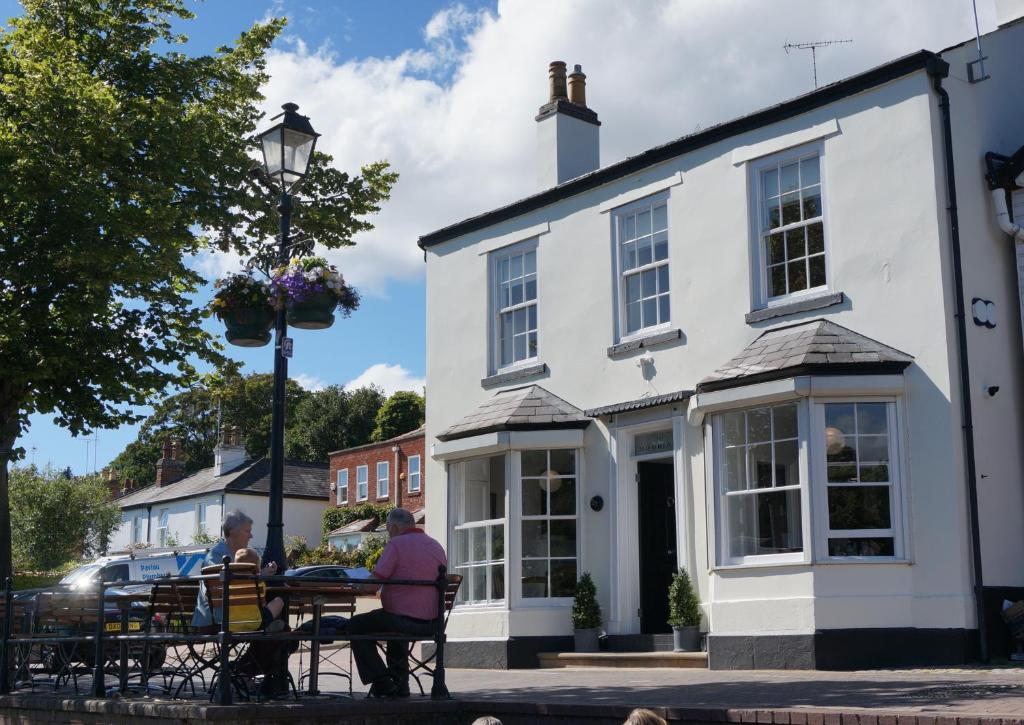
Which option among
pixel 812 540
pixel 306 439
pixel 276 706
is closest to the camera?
pixel 276 706

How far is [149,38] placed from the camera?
14547 mm

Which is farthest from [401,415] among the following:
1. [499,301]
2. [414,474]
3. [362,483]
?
[499,301]

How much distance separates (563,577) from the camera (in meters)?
15.6

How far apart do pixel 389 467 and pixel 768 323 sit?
36393 millimetres

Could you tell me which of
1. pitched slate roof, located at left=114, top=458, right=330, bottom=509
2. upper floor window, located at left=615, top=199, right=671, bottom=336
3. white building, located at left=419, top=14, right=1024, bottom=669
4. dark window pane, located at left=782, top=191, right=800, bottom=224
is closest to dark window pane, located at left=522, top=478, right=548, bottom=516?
white building, located at left=419, top=14, right=1024, bottom=669

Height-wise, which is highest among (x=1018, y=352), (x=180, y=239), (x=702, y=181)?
(x=702, y=181)

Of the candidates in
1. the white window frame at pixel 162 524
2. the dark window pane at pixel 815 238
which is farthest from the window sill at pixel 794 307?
the white window frame at pixel 162 524

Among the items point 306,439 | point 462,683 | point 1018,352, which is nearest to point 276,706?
point 462,683

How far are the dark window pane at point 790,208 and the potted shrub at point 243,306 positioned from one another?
6481 mm

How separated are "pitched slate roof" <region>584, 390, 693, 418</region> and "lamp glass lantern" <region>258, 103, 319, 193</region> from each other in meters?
6.20

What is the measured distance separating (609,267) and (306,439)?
181 feet

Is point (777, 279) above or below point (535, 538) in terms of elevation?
above

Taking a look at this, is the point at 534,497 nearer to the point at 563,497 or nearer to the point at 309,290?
the point at 563,497

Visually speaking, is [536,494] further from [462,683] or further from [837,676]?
[837,676]
